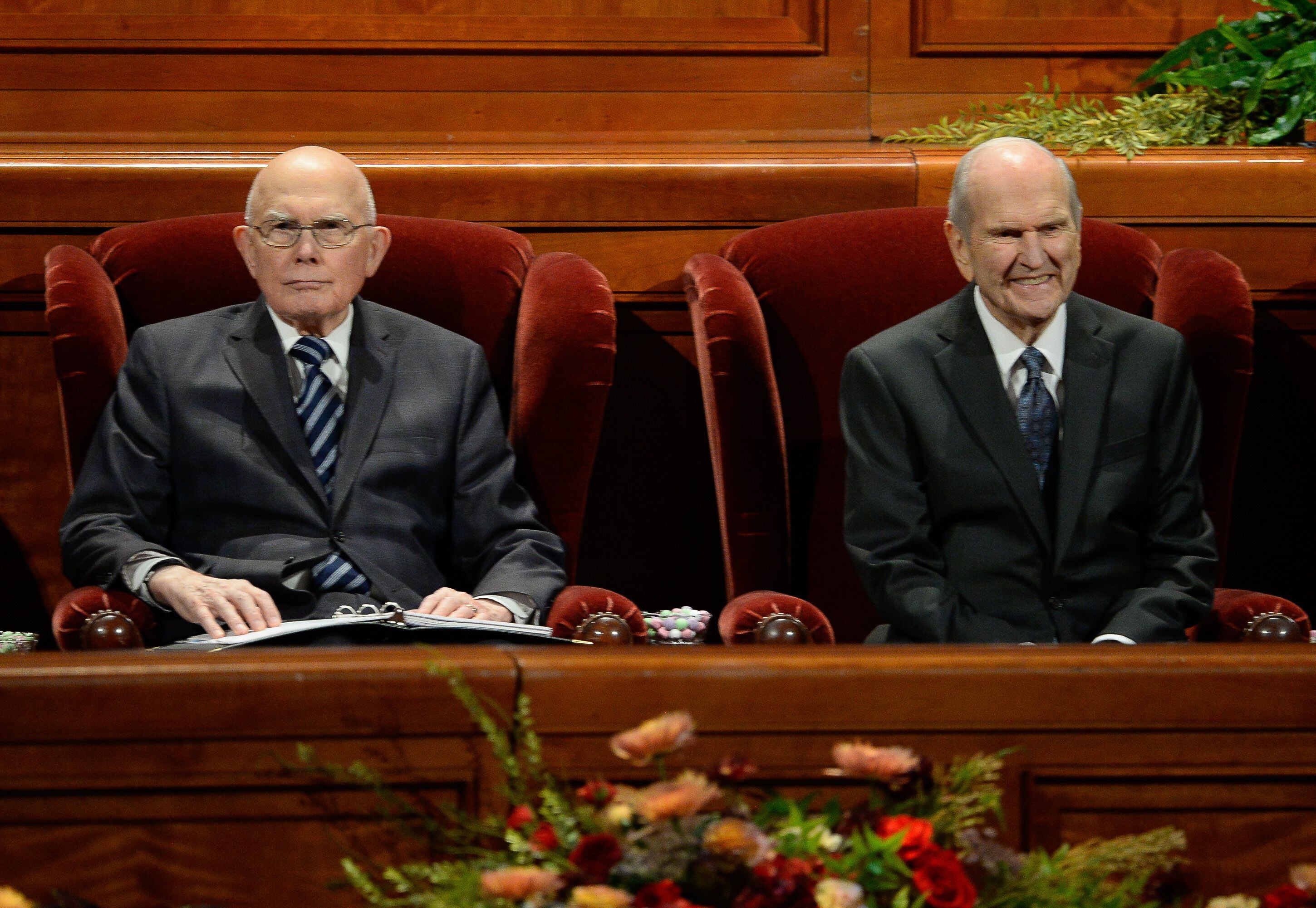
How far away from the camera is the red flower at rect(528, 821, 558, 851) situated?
0.86 m

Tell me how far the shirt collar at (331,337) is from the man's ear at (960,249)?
0.83m

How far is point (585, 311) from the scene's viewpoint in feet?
7.09

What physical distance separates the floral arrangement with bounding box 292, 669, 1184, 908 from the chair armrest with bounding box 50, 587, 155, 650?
860 millimetres

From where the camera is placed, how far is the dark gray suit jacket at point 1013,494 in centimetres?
192

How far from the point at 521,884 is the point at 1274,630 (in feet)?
4.32

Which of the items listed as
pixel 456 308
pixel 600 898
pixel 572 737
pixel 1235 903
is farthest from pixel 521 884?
pixel 456 308

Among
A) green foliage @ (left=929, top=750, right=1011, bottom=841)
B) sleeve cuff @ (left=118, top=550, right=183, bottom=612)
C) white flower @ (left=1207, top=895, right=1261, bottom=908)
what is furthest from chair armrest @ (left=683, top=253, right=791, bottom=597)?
white flower @ (left=1207, top=895, right=1261, bottom=908)

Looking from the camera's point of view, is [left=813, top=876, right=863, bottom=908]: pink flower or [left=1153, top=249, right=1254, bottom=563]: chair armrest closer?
[left=813, top=876, right=863, bottom=908]: pink flower

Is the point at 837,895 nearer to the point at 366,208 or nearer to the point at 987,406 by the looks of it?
the point at 987,406

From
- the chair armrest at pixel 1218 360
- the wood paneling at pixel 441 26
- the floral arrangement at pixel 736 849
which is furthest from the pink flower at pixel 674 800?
the wood paneling at pixel 441 26

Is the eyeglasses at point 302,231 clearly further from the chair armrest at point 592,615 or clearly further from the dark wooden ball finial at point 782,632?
the dark wooden ball finial at point 782,632

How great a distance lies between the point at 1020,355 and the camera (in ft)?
6.55

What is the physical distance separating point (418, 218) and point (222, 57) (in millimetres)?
579

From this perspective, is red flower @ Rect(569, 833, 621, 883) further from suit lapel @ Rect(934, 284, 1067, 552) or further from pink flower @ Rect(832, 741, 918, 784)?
suit lapel @ Rect(934, 284, 1067, 552)
